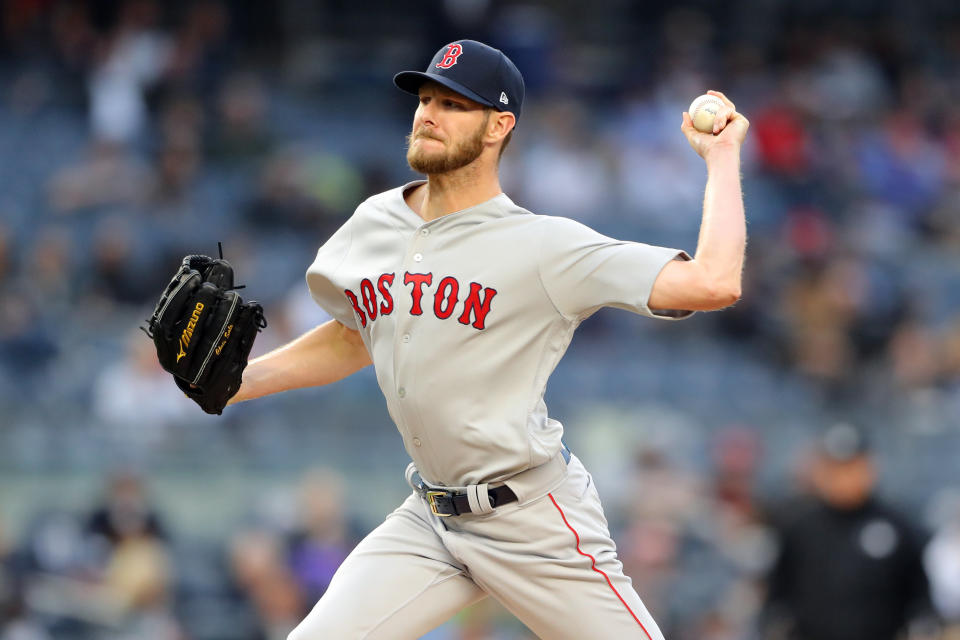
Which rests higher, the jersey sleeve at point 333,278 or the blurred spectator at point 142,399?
the jersey sleeve at point 333,278

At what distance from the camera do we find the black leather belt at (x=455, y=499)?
3258 millimetres

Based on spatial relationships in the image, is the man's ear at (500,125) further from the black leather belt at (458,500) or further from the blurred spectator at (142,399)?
the blurred spectator at (142,399)

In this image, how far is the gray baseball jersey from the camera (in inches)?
125

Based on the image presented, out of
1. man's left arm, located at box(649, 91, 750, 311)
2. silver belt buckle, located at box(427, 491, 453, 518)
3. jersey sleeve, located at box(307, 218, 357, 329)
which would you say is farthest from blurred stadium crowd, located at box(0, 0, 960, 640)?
man's left arm, located at box(649, 91, 750, 311)

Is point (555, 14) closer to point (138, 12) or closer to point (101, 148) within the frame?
point (138, 12)

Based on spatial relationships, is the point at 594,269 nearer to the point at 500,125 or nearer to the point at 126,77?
the point at 500,125

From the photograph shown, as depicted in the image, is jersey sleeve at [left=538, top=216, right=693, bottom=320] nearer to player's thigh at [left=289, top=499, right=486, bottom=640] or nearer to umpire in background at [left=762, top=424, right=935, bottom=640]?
player's thigh at [left=289, top=499, right=486, bottom=640]

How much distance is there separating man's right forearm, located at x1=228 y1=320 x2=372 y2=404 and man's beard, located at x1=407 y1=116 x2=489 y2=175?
22.9 inches

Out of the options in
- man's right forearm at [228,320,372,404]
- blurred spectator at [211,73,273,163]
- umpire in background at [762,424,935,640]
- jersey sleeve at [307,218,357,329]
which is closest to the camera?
jersey sleeve at [307,218,357,329]

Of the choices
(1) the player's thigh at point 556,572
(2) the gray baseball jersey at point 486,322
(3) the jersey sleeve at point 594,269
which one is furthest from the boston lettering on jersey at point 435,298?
(1) the player's thigh at point 556,572

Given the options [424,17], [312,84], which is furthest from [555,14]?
[312,84]

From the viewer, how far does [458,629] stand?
265 inches

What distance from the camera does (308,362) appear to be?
3645 millimetres

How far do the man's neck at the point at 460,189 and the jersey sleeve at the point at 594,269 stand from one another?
0.65 ft
